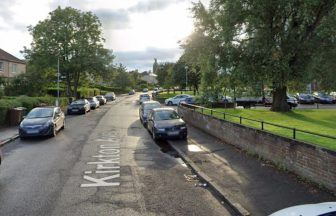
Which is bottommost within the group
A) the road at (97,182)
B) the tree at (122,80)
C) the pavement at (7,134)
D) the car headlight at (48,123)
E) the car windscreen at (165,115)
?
the road at (97,182)

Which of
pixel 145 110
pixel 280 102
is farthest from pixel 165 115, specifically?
pixel 280 102

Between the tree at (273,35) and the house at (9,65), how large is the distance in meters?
45.4

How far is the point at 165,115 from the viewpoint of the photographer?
67.6 ft

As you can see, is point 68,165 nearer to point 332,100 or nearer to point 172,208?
point 172,208

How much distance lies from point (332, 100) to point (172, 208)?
4680 centimetres

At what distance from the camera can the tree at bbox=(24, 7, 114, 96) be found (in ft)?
171

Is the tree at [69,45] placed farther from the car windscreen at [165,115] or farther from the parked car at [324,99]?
the car windscreen at [165,115]


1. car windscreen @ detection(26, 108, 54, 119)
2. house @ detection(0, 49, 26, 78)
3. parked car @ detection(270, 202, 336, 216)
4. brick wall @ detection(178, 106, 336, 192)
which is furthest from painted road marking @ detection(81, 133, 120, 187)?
house @ detection(0, 49, 26, 78)

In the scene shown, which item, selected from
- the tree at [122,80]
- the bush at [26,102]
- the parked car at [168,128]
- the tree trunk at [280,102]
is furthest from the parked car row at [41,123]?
the tree at [122,80]

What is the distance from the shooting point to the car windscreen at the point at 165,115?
66.5 ft

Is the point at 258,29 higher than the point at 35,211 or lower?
higher

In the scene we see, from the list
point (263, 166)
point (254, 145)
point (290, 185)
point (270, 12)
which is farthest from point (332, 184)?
point (270, 12)

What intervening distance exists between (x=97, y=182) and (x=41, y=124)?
10143mm

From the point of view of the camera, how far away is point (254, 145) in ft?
44.6
